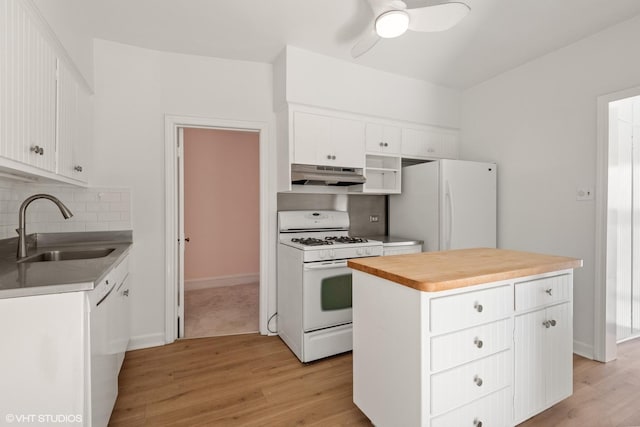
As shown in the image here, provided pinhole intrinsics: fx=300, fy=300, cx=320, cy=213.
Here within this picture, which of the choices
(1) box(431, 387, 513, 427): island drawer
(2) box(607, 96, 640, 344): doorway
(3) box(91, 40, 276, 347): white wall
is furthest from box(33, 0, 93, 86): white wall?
(2) box(607, 96, 640, 344): doorway

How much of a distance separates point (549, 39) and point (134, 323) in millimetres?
4580

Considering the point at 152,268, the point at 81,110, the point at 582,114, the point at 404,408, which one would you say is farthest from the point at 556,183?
the point at 81,110

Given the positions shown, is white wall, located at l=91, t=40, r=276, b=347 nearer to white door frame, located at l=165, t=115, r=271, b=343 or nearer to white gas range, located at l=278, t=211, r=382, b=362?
white door frame, located at l=165, t=115, r=271, b=343

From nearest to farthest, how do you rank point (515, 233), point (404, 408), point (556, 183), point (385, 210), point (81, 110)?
point (404, 408)
point (81, 110)
point (556, 183)
point (515, 233)
point (385, 210)

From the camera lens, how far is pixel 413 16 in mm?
1885

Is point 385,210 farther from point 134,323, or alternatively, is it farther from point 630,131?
point 134,323

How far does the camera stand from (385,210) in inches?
152

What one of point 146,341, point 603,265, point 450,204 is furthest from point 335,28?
point 146,341

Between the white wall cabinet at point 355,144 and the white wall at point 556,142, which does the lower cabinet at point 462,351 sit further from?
the white wall cabinet at point 355,144

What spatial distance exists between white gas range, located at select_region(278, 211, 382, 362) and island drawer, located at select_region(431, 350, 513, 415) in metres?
1.32

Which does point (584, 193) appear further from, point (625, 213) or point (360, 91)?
point (360, 91)

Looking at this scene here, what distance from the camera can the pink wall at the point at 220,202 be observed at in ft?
15.0

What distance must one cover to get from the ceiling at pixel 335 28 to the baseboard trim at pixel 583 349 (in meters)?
2.74

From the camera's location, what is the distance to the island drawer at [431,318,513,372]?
1.33 m
